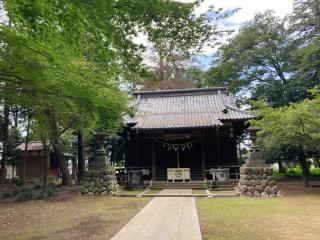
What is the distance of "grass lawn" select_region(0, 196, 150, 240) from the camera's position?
680cm

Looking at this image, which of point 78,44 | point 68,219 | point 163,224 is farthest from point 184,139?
point 78,44

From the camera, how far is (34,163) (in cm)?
2983

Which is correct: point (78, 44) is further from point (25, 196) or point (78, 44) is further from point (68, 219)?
point (25, 196)

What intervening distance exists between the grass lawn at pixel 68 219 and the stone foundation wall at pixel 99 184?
1678mm

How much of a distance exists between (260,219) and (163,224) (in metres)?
2.71

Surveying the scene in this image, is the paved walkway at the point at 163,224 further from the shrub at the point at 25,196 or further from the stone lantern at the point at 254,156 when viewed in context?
the shrub at the point at 25,196

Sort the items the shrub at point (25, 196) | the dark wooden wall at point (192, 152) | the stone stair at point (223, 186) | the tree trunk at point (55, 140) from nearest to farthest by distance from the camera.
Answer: the shrub at point (25, 196)
the tree trunk at point (55, 140)
the stone stair at point (223, 186)
the dark wooden wall at point (192, 152)

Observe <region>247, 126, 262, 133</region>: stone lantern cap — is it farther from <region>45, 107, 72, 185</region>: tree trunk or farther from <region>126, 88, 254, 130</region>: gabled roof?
<region>45, 107, 72, 185</region>: tree trunk

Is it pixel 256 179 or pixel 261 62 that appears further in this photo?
pixel 261 62

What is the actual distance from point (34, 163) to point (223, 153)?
1962 centimetres

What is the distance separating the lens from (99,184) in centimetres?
1436

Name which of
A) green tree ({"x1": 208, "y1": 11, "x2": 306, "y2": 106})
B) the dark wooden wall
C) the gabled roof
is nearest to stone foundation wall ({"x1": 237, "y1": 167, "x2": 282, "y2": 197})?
the gabled roof

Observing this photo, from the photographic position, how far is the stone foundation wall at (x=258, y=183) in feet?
42.7

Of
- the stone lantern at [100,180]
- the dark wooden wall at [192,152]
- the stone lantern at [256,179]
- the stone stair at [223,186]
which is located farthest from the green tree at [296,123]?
the stone lantern at [100,180]
